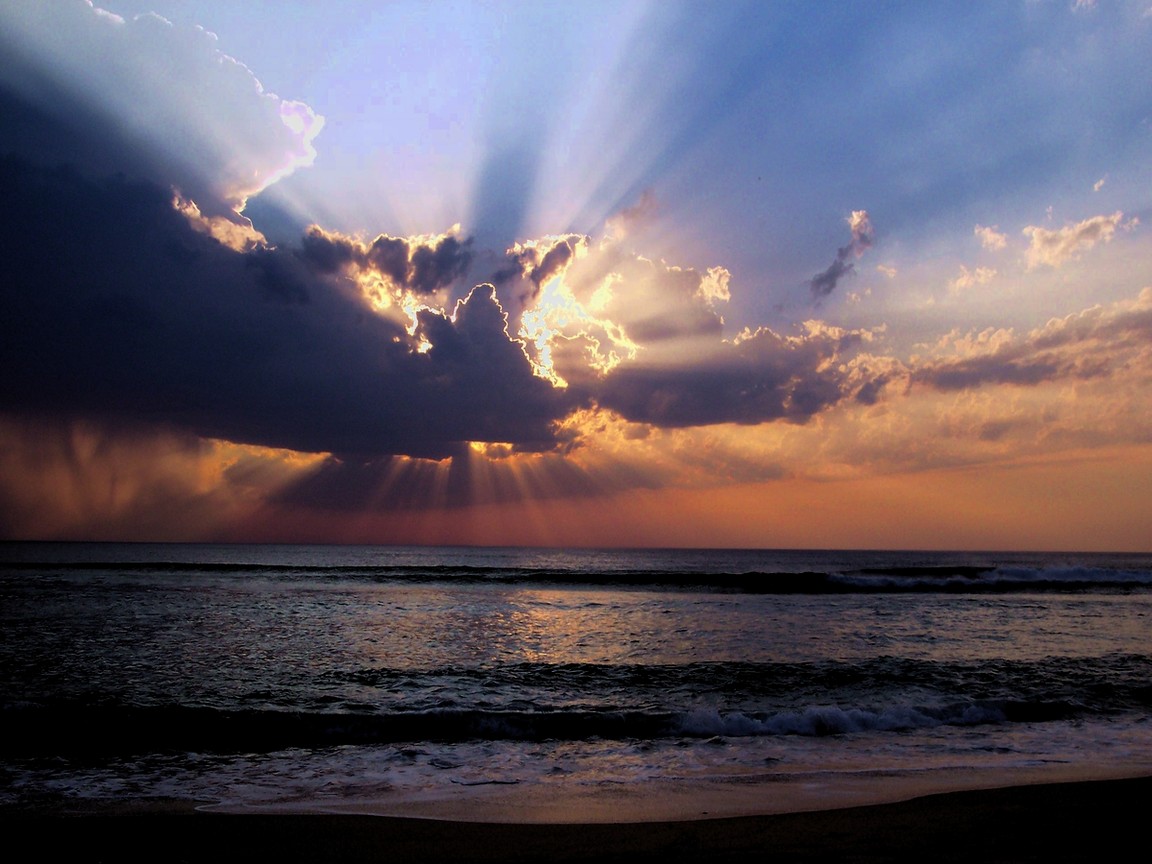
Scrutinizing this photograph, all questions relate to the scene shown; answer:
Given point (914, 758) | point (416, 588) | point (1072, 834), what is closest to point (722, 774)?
point (914, 758)

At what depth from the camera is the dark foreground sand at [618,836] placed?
5.68 metres

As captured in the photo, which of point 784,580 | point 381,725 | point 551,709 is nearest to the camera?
point 381,725

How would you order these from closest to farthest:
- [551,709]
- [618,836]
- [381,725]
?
[618,836]
[381,725]
[551,709]

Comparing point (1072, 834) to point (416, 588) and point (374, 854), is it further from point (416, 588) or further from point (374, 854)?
point (416, 588)

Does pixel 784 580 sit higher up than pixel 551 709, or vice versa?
pixel 784 580

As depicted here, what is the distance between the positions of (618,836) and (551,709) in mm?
5971

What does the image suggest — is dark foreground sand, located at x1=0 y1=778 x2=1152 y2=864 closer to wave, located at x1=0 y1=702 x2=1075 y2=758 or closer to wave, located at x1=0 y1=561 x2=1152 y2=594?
wave, located at x1=0 y1=702 x2=1075 y2=758

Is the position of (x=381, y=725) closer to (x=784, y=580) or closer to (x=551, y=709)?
(x=551, y=709)

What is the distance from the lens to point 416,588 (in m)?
44.0

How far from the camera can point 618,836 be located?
6.15 metres

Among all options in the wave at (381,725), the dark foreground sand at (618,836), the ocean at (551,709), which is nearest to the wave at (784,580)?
the ocean at (551,709)

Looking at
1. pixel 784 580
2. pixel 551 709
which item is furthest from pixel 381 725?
pixel 784 580

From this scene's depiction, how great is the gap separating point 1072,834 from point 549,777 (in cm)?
549

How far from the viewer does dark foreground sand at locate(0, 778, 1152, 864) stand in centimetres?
568
